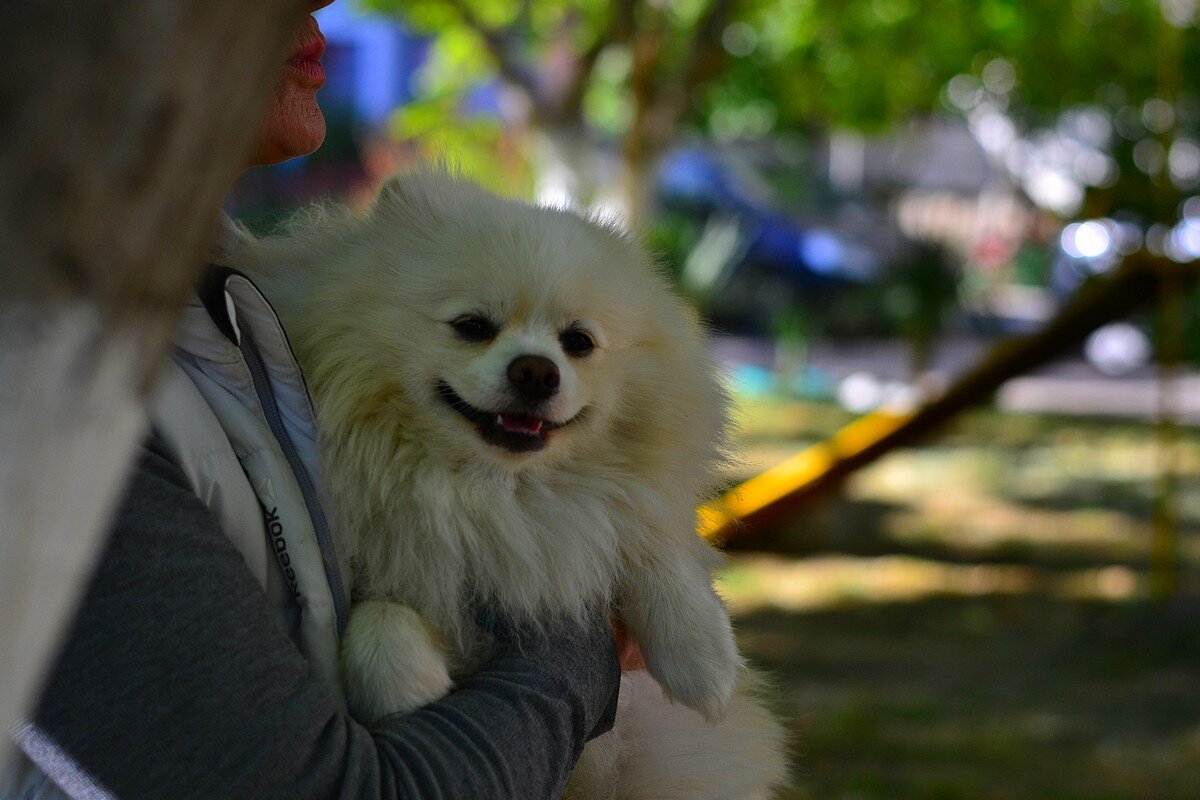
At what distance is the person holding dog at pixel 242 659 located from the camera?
107cm

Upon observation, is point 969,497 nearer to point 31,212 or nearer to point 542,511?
point 542,511

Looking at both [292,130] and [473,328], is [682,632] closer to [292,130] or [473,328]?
[473,328]

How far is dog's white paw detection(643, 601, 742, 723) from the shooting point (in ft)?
5.65

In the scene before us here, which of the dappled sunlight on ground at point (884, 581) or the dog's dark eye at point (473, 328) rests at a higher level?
the dog's dark eye at point (473, 328)

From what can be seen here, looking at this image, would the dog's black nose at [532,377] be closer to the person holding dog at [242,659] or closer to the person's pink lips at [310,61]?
the person holding dog at [242,659]

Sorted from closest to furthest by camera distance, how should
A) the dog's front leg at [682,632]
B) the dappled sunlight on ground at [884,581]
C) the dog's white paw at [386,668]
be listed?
the dog's white paw at [386,668]
the dog's front leg at [682,632]
the dappled sunlight on ground at [884,581]

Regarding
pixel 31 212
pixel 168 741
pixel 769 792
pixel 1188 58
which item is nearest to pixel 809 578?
pixel 769 792

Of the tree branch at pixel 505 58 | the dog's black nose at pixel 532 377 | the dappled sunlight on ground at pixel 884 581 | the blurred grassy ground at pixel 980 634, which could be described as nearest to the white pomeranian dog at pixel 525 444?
the dog's black nose at pixel 532 377

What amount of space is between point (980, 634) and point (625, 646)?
4573mm

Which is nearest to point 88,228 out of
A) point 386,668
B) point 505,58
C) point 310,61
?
point 386,668

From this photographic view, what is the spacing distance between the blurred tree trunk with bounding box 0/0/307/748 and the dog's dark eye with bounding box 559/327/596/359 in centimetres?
123

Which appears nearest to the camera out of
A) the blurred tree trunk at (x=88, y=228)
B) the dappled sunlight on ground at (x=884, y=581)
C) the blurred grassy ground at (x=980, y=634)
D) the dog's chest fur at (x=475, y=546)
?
the blurred tree trunk at (x=88, y=228)

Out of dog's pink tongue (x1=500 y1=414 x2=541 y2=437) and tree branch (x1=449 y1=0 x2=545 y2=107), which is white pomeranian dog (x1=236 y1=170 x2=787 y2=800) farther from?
tree branch (x1=449 y1=0 x2=545 y2=107)

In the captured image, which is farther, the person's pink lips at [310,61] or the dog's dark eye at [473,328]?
the dog's dark eye at [473,328]
